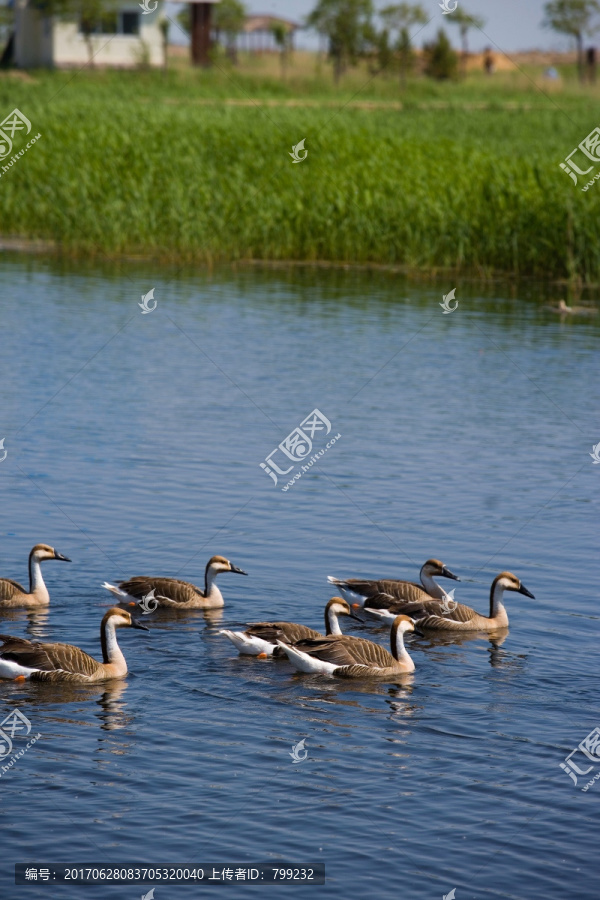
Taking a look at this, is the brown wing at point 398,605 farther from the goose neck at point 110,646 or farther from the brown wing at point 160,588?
the goose neck at point 110,646

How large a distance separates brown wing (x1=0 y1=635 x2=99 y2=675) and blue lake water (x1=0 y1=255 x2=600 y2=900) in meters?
0.20

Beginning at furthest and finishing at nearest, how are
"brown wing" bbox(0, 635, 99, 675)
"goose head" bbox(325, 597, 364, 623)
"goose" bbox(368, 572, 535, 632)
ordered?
"goose" bbox(368, 572, 535, 632)
"goose head" bbox(325, 597, 364, 623)
"brown wing" bbox(0, 635, 99, 675)

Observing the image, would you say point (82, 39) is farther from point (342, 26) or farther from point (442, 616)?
point (442, 616)

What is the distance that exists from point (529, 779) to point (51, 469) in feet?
34.3

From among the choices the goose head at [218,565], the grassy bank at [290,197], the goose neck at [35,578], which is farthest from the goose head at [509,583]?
the grassy bank at [290,197]

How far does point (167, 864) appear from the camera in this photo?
8977 millimetres

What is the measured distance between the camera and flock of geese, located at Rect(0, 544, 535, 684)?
1196 centimetres

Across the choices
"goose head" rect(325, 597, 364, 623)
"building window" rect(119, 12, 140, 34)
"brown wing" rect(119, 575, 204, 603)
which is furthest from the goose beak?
"building window" rect(119, 12, 140, 34)

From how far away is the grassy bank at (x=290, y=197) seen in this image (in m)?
34.5

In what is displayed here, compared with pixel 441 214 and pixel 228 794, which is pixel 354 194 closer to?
pixel 441 214

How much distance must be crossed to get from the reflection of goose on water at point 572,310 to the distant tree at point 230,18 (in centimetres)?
8005

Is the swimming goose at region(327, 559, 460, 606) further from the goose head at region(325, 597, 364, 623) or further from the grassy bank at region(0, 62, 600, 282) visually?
the grassy bank at region(0, 62, 600, 282)
